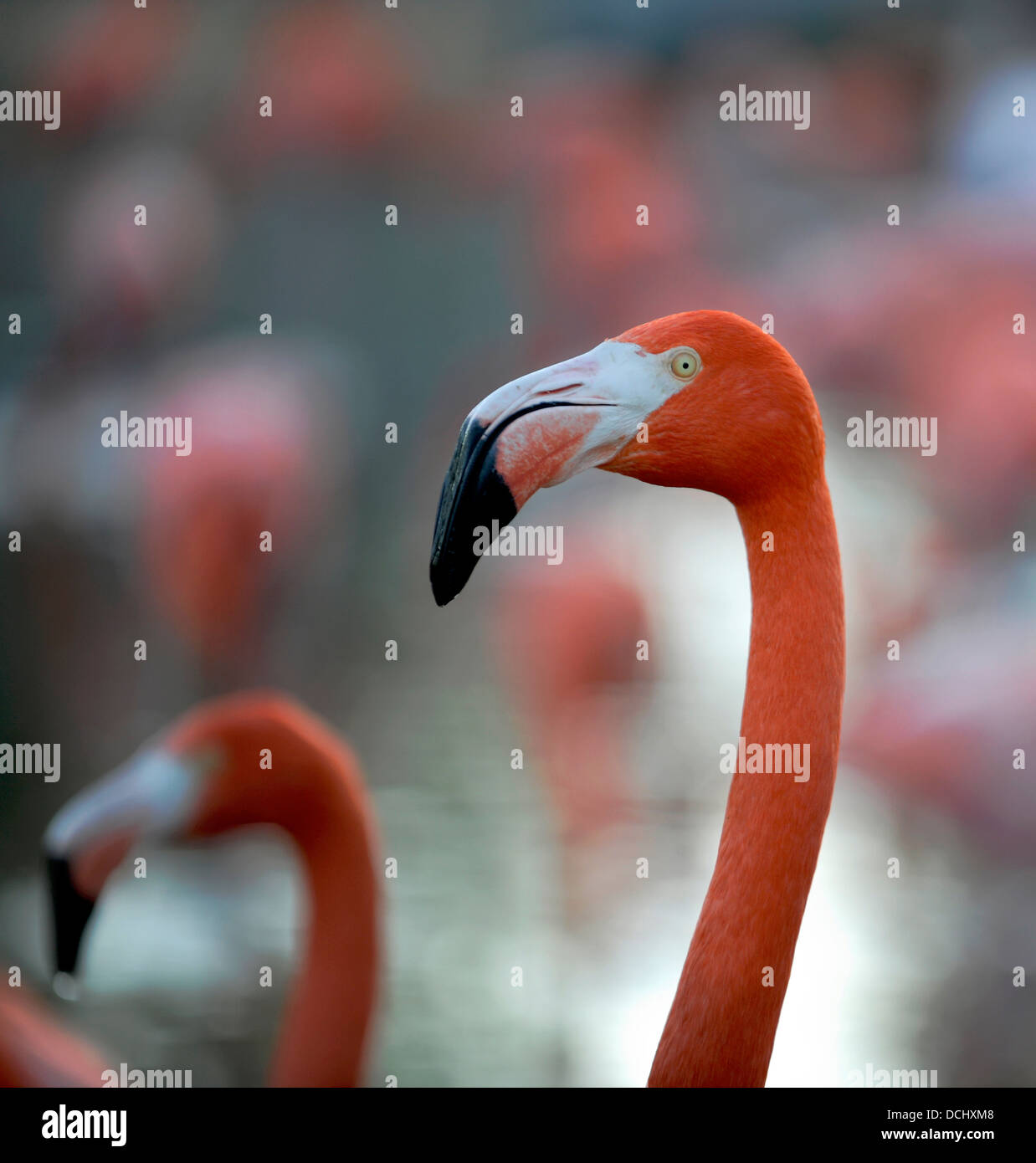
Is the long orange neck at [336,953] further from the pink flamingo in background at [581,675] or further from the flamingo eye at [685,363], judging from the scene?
the pink flamingo in background at [581,675]

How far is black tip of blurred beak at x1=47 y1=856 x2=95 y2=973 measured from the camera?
5.36ft

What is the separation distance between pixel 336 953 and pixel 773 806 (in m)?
0.85

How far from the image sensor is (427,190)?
5109 millimetres

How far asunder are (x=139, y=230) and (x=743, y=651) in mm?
2420

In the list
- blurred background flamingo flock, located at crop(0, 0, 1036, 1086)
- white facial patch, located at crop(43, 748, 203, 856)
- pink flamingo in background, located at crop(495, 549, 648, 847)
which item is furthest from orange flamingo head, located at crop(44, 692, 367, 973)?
pink flamingo in background, located at crop(495, 549, 648, 847)

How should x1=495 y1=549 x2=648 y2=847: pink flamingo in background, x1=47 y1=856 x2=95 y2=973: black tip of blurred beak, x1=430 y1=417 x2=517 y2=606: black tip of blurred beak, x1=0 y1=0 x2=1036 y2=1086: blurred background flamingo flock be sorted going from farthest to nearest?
1. x1=495 y1=549 x2=648 y2=847: pink flamingo in background
2. x1=0 y1=0 x2=1036 y2=1086: blurred background flamingo flock
3. x1=47 y1=856 x2=95 y2=973: black tip of blurred beak
4. x1=430 y1=417 x2=517 y2=606: black tip of blurred beak

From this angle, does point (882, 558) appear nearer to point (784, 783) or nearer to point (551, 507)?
point (551, 507)

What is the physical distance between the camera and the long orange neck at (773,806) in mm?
1069

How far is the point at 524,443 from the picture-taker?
1008 mm

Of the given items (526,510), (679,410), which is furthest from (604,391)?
(526,510)

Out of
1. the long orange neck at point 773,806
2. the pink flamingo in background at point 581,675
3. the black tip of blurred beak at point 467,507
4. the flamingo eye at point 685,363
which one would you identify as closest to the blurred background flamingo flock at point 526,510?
the pink flamingo in background at point 581,675

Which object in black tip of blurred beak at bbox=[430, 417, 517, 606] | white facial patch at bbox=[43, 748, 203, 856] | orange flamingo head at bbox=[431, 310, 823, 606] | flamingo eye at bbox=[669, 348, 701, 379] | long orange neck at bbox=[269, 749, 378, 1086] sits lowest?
long orange neck at bbox=[269, 749, 378, 1086]

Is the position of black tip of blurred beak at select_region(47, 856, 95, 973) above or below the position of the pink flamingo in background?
below

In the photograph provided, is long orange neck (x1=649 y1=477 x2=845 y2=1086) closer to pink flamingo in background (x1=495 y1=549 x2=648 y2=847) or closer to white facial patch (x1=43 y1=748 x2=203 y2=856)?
white facial patch (x1=43 y1=748 x2=203 y2=856)
